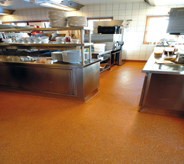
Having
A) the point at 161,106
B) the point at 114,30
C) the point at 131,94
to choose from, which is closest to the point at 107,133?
the point at 161,106

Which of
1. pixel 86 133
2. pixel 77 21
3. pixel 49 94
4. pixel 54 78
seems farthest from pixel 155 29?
pixel 86 133

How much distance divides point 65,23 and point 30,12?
6103 millimetres

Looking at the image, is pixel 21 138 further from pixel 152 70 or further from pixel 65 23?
pixel 152 70

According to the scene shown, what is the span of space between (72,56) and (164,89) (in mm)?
1440

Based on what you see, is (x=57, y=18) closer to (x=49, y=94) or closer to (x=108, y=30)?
(x=49, y=94)

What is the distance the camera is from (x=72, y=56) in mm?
1898

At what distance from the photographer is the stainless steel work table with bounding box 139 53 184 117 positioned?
149 cm

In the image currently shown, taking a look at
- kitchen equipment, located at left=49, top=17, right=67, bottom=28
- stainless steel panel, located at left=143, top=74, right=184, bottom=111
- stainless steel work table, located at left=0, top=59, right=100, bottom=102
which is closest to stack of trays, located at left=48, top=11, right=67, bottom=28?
kitchen equipment, located at left=49, top=17, right=67, bottom=28

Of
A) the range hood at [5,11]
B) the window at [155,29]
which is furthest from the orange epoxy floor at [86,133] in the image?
the range hood at [5,11]

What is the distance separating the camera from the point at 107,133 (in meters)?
1.44

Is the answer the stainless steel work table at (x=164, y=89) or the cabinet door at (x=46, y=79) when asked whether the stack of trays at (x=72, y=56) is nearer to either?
the cabinet door at (x=46, y=79)

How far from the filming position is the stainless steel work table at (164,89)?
4.89 feet

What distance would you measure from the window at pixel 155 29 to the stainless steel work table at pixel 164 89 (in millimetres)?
4081

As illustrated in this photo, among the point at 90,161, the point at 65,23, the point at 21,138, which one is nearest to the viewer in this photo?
the point at 90,161
